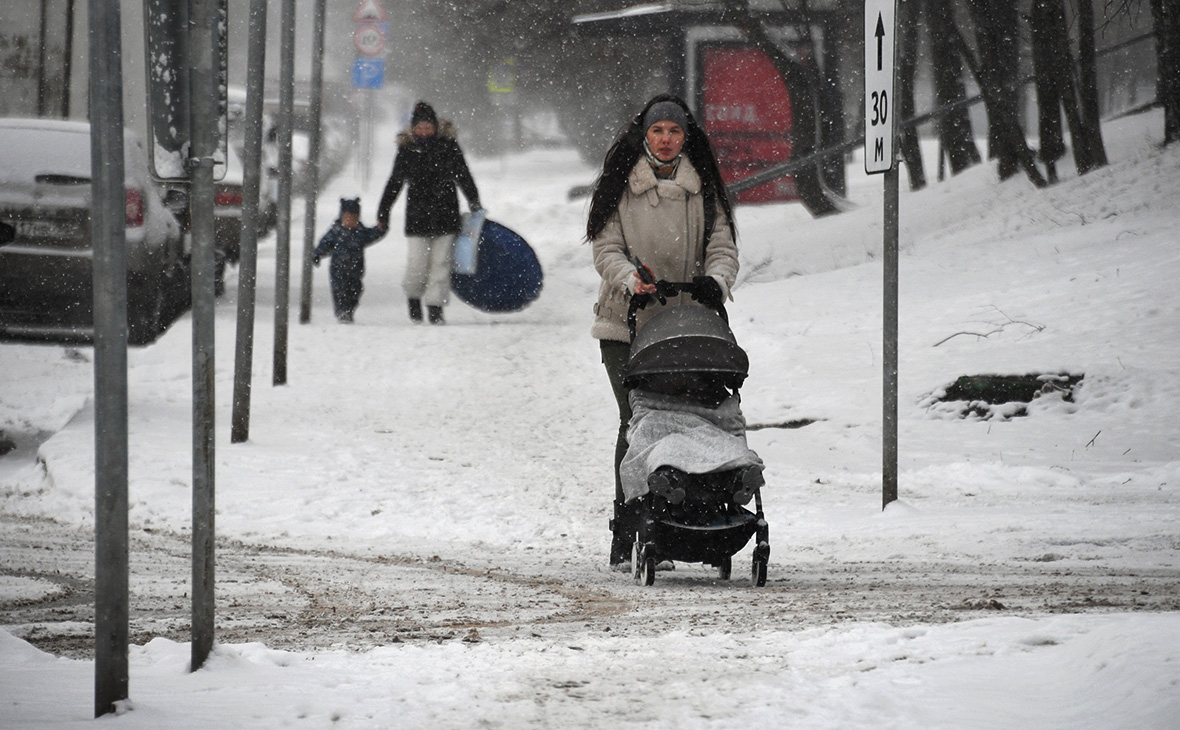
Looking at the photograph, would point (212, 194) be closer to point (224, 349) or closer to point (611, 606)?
point (611, 606)

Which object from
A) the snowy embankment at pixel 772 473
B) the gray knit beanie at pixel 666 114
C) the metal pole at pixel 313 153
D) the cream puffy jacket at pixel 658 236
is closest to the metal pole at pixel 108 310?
the snowy embankment at pixel 772 473

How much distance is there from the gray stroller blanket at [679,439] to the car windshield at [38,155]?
19.5 ft

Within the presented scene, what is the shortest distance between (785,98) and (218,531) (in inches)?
709

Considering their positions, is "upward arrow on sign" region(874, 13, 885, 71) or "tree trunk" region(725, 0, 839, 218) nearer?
"upward arrow on sign" region(874, 13, 885, 71)

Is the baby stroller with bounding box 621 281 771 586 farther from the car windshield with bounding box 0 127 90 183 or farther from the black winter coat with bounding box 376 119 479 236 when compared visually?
the black winter coat with bounding box 376 119 479 236

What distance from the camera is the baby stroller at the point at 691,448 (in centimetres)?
549

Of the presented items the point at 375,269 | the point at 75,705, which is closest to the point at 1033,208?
the point at 375,269

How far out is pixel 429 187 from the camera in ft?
48.4

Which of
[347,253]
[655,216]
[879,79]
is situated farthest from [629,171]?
[347,253]

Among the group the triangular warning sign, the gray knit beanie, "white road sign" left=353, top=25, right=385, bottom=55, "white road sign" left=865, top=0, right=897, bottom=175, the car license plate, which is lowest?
the car license plate

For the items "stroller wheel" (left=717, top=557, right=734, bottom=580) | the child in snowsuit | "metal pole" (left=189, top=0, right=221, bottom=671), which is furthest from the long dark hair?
the child in snowsuit

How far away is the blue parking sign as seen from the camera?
24609mm

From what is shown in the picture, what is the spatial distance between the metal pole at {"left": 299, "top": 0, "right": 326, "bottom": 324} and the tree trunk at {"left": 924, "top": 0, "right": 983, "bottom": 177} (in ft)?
27.8

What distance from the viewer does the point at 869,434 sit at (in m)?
9.34
